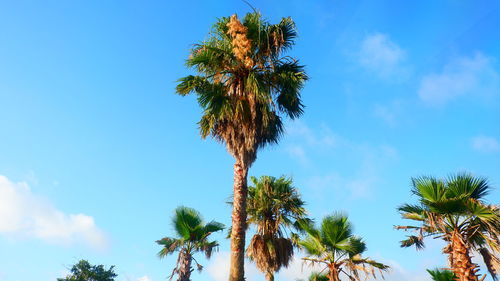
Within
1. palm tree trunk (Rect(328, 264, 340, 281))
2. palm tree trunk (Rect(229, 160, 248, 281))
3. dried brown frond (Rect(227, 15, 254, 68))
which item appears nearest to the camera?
palm tree trunk (Rect(229, 160, 248, 281))

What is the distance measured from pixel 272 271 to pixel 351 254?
4.58 m

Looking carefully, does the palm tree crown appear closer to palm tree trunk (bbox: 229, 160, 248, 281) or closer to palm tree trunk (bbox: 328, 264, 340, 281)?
palm tree trunk (bbox: 229, 160, 248, 281)

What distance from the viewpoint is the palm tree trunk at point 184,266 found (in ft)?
51.9

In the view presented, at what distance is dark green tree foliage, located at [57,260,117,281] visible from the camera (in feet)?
126

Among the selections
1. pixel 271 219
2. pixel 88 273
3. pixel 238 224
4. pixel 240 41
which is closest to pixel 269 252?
pixel 271 219

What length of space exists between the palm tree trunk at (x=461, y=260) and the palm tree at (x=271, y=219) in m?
7.56

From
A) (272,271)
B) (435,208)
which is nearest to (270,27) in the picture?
(435,208)

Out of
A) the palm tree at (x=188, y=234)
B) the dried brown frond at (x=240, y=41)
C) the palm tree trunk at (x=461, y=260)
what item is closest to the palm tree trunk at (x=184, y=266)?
the palm tree at (x=188, y=234)

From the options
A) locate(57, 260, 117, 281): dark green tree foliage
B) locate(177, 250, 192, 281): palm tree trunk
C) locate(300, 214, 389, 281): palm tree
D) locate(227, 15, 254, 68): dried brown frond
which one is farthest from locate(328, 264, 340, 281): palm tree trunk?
locate(57, 260, 117, 281): dark green tree foliage

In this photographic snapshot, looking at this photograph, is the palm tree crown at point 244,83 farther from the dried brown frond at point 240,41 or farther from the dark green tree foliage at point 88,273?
the dark green tree foliage at point 88,273

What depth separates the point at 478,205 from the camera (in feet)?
34.2

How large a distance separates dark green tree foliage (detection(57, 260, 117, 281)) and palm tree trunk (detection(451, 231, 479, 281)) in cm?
3901

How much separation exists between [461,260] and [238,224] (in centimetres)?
712

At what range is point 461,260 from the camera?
34.9 ft
